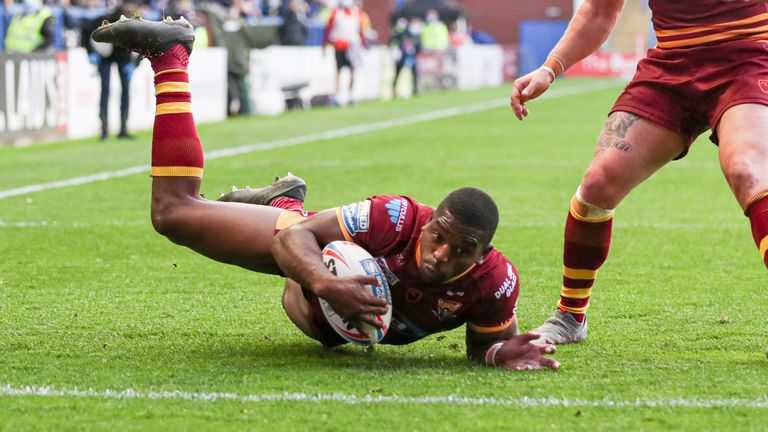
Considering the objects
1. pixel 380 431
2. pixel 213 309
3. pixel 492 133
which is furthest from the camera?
pixel 492 133

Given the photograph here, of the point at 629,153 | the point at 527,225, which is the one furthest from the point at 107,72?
the point at 629,153

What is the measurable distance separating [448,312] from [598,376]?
0.58 metres

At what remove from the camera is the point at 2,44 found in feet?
60.8

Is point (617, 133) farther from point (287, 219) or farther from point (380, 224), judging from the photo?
point (287, 219)

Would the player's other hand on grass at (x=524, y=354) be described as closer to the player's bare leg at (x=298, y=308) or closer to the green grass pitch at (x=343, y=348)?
the green grass pitch at (x=343, y=348)

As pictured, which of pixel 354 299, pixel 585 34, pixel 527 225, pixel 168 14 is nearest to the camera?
pixel 354 299

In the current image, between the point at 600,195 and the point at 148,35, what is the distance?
6.54 ft

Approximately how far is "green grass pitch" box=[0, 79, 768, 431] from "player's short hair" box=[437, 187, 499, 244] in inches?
21.5

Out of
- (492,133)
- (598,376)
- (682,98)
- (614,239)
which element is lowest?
(492,133)

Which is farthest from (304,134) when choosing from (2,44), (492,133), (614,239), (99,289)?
(99,289)

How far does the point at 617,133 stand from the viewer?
5352 mm

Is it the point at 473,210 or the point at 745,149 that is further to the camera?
the point at 745,149

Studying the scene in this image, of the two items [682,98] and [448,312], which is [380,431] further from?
[682,98]

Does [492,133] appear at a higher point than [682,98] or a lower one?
lower
